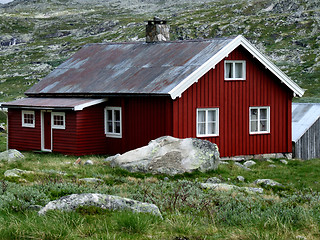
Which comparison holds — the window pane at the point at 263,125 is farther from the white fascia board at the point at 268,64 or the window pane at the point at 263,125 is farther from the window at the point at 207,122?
the window at the point at 207,122

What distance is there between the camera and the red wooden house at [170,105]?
27828mm

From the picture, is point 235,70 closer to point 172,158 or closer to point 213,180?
point 172,158

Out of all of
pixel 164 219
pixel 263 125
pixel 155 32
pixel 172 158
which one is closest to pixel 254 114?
pixel 263 125

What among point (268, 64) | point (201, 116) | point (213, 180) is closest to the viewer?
point (213, 180)

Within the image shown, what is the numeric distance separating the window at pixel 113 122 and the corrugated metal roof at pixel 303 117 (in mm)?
9576

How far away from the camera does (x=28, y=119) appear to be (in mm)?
32594

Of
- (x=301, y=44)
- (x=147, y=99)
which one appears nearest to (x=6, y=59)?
(x=301, y=44)

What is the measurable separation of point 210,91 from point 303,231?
19.0 meters

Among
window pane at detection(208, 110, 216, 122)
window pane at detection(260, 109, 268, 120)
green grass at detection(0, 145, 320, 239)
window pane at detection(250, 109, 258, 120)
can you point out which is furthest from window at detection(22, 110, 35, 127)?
green grass at detection(0, 145, 320, 239)

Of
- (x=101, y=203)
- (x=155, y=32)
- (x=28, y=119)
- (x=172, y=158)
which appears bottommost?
(x=172, y=158)

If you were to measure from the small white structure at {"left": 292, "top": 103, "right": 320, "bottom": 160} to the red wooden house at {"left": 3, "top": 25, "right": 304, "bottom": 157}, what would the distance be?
118 cm

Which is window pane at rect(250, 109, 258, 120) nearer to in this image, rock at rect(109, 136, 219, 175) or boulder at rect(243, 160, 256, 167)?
boulder at rect(243, 160, 256, 167)

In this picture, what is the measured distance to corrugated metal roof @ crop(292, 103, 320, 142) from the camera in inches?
1293

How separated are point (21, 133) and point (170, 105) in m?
9.90
